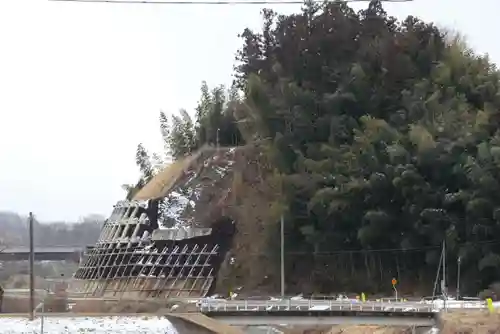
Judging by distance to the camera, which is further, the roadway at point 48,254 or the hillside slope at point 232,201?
the roadway at point 48,254

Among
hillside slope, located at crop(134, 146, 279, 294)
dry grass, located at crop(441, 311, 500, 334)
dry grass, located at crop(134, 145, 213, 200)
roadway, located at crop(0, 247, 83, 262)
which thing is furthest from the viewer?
roadway, located at crop(0, 247, 83, 262)

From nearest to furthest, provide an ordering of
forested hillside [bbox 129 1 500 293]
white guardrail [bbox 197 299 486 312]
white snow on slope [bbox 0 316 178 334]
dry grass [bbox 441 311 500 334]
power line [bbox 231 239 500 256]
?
1. dry grass [bbox 441 311 500 334]
2. white guardrail [bbox 197 299 486 312]
3. white snow on slope [bbox 0 316 178 334]
4. power line [bbox 231 239 500 256]
5. forested hillside [bbox 129 1 500 293]

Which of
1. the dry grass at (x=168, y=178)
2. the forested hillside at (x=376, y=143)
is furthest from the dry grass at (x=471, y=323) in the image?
the dry grass at (x=168, y=178)

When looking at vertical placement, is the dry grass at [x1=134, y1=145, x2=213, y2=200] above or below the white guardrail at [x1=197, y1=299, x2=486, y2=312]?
above

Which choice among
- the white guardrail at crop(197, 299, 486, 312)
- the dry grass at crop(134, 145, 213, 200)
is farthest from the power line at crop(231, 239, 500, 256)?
the dry grass at crop(134, 145, 213, 200)

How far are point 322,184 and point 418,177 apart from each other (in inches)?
214

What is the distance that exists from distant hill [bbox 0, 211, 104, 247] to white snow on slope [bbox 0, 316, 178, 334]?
1311 inches

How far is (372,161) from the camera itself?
39.5 metres

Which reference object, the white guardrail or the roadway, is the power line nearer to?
the white guardrail

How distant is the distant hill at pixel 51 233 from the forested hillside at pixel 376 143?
95.4 ft

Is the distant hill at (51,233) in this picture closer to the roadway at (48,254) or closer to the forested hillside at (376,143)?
the roadway at (48,254)

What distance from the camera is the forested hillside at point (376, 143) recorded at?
37.6m

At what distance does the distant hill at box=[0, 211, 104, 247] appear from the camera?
242ft

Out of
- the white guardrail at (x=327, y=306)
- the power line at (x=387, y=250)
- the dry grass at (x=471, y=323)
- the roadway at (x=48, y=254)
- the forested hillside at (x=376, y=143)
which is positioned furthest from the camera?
the roadway at (x=48, y=254)
